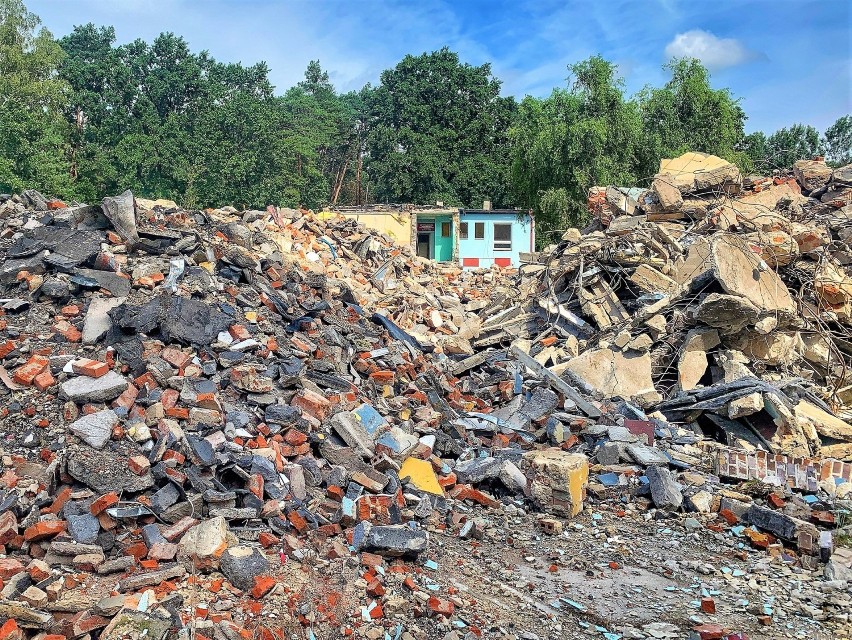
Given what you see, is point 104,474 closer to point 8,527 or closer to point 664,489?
point 8,527

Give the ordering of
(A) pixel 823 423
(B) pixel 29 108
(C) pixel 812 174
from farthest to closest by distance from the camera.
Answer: (B) pixel 29 108
(C) pixel 812 174
(A) pixel 823 423

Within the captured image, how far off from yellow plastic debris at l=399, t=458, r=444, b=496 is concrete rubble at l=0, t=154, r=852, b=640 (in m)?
0.03

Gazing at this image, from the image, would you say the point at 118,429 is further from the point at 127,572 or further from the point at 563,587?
the point at 563,587

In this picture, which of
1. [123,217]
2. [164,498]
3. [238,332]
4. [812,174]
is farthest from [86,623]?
[812,174]

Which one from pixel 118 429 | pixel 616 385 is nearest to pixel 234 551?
pixel 118 429

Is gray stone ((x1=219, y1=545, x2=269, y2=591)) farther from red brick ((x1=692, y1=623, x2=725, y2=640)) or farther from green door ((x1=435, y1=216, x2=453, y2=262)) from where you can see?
green door ((x1=435, y1=216, x2=453, y2=262))

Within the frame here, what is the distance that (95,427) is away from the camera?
199 inches

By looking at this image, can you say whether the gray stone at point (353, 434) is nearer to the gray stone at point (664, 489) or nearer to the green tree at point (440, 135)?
the gray stone at point (664, 489)

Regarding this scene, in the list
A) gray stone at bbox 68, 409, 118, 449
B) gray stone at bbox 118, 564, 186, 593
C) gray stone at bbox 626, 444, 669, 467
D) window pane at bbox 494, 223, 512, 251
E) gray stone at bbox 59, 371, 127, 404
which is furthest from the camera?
window pane at bbox 494, 223, 512, 251

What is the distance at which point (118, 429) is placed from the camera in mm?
5094

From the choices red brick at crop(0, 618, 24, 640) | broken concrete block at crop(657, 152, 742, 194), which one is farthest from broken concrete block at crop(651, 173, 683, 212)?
red brick at crop(0, 618, 24, 640)

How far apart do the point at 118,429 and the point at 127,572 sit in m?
1.39

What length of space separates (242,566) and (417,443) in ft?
8.45

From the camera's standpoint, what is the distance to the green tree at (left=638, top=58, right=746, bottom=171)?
923 inches
